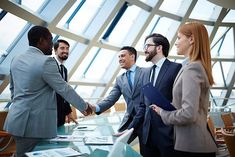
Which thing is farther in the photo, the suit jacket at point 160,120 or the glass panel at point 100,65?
the glass panel at point 100,65

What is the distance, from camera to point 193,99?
5.80 ft

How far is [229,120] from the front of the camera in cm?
A: 584

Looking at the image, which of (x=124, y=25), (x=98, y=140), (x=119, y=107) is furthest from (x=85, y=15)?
(x=98, y=140)

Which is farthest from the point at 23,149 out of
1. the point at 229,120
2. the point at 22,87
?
the point at 229,120

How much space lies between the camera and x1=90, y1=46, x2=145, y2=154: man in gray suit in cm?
284

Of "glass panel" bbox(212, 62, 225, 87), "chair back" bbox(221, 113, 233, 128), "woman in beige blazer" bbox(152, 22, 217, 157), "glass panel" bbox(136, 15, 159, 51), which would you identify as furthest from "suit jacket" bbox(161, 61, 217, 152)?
"glass panel" bbox(212, 62, 225, 87)

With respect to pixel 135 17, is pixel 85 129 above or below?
below

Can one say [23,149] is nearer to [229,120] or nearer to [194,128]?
[194,128]

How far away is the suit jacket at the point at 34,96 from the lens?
2.23 meters

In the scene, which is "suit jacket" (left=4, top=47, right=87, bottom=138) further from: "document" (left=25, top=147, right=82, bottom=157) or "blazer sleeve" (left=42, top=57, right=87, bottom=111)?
"document" (left=25, top=147, right=82, bottom=157)

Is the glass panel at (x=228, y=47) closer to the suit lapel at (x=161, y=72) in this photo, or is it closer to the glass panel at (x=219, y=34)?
the glass panel at (x=219, y=34)

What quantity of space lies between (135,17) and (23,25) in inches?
181

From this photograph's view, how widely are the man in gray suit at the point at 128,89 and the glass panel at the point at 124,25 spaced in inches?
261

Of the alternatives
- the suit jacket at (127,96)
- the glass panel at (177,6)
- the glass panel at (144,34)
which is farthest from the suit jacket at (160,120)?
the glass panel at (177,6)
